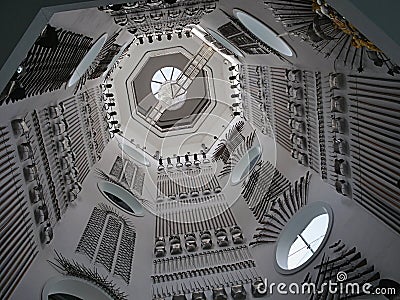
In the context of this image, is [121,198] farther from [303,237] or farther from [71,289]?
[303,237]

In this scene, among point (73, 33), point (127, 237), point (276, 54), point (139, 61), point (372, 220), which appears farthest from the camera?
point (139, 61)

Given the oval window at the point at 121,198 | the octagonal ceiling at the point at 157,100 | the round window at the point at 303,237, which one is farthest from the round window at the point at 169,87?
the round window at the point at 303,237

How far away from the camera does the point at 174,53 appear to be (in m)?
19.6

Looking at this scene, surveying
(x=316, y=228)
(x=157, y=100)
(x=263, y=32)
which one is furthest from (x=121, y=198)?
(x=157, y=100)

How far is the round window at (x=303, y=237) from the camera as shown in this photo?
919 cm

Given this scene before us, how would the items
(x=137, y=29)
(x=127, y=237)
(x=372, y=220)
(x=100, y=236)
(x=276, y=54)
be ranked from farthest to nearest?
(x=137, y=29) → (x=127, y=237) → (x=100, y=236) → (x=276, y=54) → (x=372, y=220)

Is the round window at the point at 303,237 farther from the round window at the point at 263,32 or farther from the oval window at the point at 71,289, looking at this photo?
the oval window at the point at 71,289

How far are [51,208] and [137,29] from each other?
219 inches

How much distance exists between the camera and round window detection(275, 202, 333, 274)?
9188 millimetres

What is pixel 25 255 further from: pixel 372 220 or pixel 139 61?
pixel 139 61

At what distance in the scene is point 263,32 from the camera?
390 inches

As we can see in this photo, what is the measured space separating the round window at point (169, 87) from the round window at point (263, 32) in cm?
974

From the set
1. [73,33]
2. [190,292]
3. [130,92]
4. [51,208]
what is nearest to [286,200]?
[190,292]

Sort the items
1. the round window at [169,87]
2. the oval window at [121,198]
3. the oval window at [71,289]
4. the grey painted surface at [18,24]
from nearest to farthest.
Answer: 1. the grey painted surface at [18,24]
2. the oval window at [71,289]
3. the oval window at [121,198]
4. the round window at [169,87]
